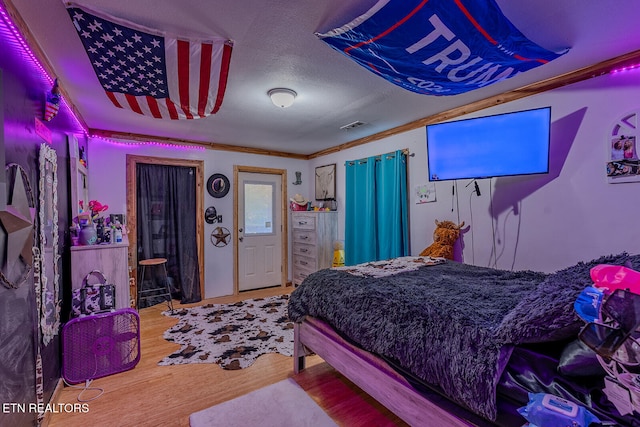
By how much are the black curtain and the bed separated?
2.58 meters

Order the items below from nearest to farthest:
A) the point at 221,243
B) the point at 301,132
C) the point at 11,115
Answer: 1. the point at 11,115
2. the point at 301,132
3. the point at 221,243

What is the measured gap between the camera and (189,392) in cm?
209

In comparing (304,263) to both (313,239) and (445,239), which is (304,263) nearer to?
(313,239)

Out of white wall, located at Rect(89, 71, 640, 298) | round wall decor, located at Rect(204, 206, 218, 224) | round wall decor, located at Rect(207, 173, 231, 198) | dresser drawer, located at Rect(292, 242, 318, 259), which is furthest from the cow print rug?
white wall, located at Rect(89, 71, 640, 298)

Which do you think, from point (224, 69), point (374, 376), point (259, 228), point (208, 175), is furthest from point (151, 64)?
point (259, 228)

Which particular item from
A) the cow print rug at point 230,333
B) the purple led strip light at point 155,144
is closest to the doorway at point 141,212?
the purple led strip light at point 155,144

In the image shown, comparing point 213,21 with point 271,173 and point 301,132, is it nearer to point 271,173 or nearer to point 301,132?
point 301,132

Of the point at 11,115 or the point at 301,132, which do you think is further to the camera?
the point at 301,132

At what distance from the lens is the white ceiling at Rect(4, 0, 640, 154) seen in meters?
1.48

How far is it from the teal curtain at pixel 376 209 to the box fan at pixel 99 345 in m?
2.74

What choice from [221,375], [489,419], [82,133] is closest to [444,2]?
[489,419]

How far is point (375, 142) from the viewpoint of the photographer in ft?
13.1

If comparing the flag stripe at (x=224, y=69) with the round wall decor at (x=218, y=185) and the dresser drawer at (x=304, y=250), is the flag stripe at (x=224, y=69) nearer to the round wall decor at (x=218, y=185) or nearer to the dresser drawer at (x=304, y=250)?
the round wall decor at (x=218, y=185)

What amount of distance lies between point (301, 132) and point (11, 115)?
275 cm
